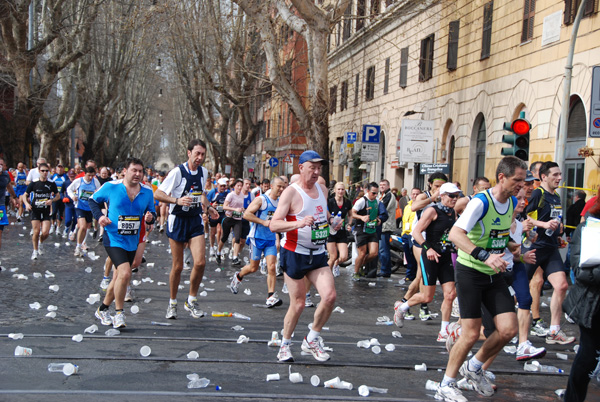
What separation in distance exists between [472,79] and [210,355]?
17.8 metres

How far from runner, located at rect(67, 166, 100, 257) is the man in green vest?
1077 centimetres

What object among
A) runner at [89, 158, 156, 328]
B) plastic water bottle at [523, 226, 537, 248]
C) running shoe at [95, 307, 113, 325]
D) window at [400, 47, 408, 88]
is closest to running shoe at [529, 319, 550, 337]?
plastic water bottle at [523, 226, 537, 248]

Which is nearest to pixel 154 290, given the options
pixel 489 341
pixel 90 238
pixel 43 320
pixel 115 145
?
pixel 43 320

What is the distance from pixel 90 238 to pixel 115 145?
3368 centimetres

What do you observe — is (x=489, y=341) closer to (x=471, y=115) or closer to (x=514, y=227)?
(x=514, y=227)

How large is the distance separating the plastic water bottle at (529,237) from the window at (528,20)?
12.1 meters

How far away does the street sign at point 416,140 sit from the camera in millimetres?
18812

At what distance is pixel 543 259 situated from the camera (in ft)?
25.9

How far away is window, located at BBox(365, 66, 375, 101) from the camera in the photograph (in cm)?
3300

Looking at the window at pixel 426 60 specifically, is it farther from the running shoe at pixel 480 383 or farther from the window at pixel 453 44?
the running shoe at pixel 480 383

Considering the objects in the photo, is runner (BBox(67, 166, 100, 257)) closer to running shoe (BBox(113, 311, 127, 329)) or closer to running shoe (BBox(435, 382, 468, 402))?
running shoe (BBox(113, 311, 127, 329))

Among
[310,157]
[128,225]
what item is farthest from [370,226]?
[310,157]

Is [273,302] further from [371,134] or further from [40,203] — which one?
[371,134]

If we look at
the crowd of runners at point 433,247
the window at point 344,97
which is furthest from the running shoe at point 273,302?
the window at point 344,97
